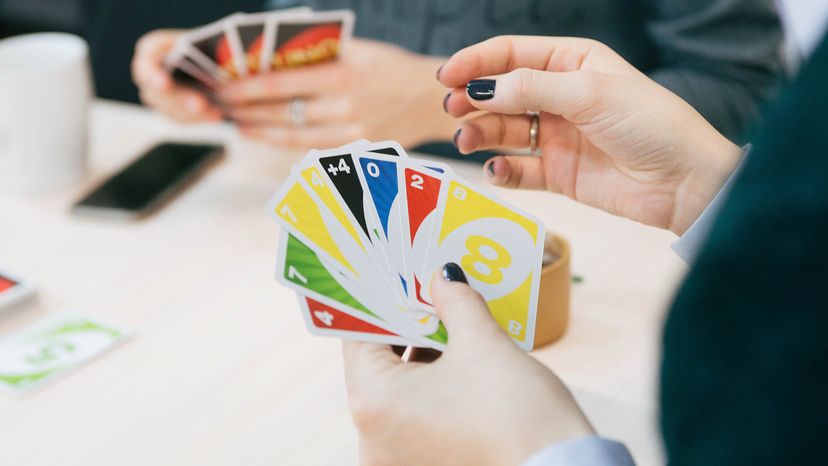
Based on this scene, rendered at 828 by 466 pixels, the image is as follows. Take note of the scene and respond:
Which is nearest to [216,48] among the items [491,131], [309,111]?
[309,111]

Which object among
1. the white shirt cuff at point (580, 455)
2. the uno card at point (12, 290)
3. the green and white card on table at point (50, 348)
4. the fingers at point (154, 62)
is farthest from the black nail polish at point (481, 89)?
the fingers at point (154, 62)

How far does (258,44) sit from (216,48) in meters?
0.06

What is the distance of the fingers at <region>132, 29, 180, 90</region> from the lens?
1300 millimetres

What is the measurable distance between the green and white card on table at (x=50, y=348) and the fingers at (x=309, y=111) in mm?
435

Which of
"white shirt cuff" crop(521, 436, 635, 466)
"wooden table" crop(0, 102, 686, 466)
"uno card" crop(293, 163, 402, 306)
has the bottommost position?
"wooden table" crop(0, 102, 686, 466)

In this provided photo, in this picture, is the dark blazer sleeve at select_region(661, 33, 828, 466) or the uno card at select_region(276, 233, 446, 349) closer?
the dark blazer sleeve at select_region(661, 33, 828, 466)

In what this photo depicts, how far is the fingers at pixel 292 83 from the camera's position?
1.24 meters

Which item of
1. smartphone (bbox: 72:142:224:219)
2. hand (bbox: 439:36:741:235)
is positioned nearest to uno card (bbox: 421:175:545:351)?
hand (bbox: 439:36:741:235)

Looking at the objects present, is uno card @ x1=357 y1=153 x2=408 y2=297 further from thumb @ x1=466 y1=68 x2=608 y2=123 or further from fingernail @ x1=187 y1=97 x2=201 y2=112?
fingernail @ x1=187 y1=97 x2=201 y2=112

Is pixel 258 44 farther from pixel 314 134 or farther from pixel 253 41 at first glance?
pixel 314 134

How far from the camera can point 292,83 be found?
1239mm

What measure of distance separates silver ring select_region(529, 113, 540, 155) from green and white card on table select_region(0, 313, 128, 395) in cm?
49

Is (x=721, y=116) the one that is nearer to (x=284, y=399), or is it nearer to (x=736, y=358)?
(x=284, y=399)

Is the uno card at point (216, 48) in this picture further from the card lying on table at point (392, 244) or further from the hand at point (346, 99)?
the card lying on table at point (392, 244)
